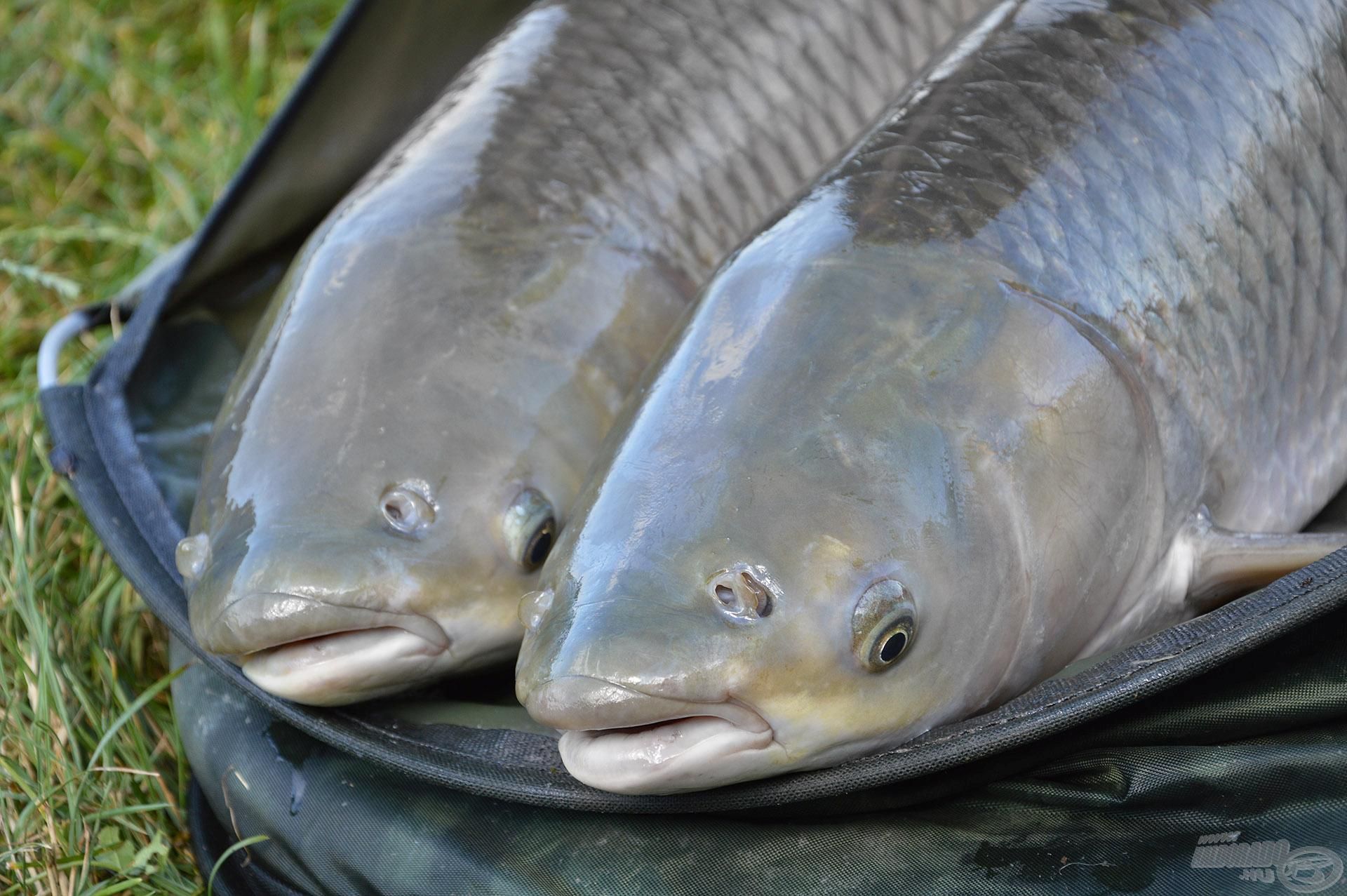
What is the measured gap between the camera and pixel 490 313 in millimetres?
2094

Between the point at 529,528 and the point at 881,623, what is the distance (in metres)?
0.60

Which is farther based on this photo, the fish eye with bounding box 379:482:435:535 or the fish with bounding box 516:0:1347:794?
the fish eye with bounding box 379:482:435:535

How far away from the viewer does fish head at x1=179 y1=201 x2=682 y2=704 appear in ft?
6.07

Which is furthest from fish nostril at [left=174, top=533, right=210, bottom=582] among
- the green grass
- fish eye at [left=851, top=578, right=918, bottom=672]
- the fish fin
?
the fish fin

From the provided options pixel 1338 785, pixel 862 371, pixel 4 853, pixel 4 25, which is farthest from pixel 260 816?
pixel 4 25

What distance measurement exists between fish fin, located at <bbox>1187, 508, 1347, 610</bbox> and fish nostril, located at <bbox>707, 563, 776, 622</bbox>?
0.69 metres

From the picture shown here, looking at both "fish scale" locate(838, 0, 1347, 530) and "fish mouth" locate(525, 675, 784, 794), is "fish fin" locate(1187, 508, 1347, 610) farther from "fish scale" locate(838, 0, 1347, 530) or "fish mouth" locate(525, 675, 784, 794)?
"fish mouth" locate(525, 675, 784, 794)

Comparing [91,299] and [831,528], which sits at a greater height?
[831,528]

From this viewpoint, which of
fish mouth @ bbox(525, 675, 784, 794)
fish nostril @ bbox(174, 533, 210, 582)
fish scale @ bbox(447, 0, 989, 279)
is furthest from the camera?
fish scale @ bbox(447, 0, 989, 279)

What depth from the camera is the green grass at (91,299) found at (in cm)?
212

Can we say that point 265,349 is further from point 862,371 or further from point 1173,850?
point 1173,850

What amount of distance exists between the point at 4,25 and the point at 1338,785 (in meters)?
4.13

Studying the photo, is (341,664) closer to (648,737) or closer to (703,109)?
(648,737)

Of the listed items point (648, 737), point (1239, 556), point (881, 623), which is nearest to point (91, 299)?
point (648, 737)
